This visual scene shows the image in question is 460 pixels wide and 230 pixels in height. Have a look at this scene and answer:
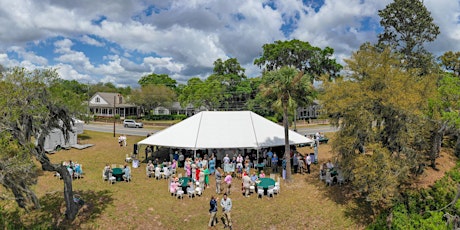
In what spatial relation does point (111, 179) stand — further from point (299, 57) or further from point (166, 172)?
point (299, 57)

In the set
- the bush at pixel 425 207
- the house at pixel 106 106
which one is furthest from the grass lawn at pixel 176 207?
the house at pixel 106 106

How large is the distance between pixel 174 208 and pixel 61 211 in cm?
544

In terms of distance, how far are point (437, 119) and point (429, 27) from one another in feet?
67.5

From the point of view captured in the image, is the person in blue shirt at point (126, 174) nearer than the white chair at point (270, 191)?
No

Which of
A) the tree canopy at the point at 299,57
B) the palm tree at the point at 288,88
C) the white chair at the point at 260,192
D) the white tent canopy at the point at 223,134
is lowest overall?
the white chair at the point at 260,192

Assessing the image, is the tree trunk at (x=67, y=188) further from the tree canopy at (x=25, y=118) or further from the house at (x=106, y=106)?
the house at (x=106, y=106)

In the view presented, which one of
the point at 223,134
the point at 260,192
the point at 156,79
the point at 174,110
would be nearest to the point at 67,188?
the point at 260,192

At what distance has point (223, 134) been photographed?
70.3 ft

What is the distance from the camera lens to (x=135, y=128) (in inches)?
1763

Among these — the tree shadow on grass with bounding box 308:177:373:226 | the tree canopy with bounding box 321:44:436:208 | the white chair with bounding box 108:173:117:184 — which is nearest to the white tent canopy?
the white chair with bounding box 108:173:117:184

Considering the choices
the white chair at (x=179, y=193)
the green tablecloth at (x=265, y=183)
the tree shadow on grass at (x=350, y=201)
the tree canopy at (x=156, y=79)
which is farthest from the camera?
the tree canopy at (x=156, y=79)

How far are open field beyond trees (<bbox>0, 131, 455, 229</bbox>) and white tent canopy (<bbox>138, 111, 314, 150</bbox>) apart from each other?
3099mm

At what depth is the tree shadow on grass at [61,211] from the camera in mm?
12883

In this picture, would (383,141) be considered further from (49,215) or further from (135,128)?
(135,128)
